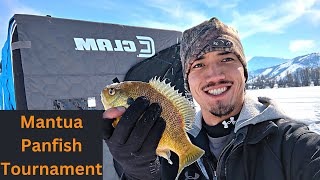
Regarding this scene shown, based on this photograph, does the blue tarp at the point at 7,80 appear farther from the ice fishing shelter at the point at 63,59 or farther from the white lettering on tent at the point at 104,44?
the white lettering on tent at the point at 104,44

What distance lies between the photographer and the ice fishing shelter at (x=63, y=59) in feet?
9.25

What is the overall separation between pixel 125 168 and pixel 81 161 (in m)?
0.84

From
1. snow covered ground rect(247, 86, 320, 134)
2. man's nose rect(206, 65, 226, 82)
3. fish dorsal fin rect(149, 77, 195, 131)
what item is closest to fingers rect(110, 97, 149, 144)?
fish dorsal fin rect(149, 77, 195, 131)

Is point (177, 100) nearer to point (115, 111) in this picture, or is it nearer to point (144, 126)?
point (144, 126)

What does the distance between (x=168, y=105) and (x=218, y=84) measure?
549 millimetres

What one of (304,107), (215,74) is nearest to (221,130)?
(215,74)

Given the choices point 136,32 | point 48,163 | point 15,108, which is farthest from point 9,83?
point 136,32

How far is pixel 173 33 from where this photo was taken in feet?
12.6

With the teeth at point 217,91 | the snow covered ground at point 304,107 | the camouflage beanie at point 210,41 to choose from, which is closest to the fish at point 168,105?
the teeth at point 217,91

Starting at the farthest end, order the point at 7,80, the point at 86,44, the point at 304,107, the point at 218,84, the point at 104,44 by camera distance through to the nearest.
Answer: the point at 304,107
the point at 104,44
the point at 86,44
the point at 7,80
the point at 218,84

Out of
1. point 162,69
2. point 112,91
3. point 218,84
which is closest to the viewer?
point 112,91

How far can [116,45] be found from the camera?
3352 mm

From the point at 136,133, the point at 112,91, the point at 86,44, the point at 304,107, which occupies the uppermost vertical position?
the point at 86,44

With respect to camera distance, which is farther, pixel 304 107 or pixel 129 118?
pixel 304 107
